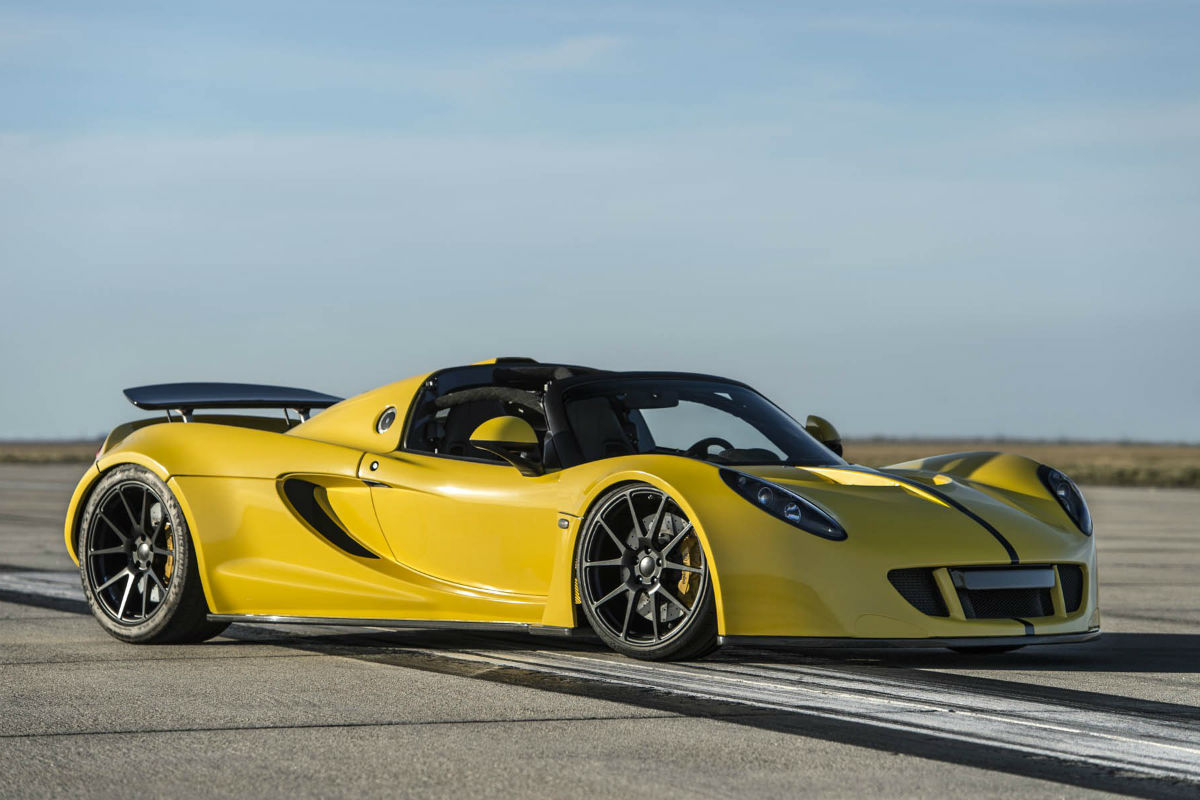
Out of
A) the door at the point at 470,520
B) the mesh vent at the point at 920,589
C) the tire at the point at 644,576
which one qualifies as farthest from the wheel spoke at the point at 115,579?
the mesh vent at the point at 920,589

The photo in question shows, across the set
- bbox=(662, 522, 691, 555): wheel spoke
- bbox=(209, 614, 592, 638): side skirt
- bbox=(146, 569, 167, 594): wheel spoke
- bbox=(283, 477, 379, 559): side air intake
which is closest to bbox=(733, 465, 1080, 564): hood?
bbox=(662, 522, 691, 555): wheel spoke

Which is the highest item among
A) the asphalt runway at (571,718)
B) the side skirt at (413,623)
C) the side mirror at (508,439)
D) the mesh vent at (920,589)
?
the side mirror at (508,439)

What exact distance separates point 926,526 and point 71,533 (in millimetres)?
4335

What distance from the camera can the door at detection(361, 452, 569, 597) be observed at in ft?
22.3

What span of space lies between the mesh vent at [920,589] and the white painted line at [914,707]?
0.88 feet

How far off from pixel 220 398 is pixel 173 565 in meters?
1.39

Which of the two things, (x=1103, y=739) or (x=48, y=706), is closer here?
(x=1103, y=739)

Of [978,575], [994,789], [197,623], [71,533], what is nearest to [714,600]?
[978,575]

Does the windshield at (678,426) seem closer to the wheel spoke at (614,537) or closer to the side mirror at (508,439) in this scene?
the side mirror at (508,439)

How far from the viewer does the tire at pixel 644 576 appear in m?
6.34

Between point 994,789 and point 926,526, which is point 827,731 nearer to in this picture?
point 994,789

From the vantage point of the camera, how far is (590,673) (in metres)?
6.28

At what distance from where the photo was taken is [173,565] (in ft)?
25.1

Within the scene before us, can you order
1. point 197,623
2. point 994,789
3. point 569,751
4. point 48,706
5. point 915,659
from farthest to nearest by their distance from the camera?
point 197,623 < point 915,659 < point 48,706 < point 569,751 < point 994,789
